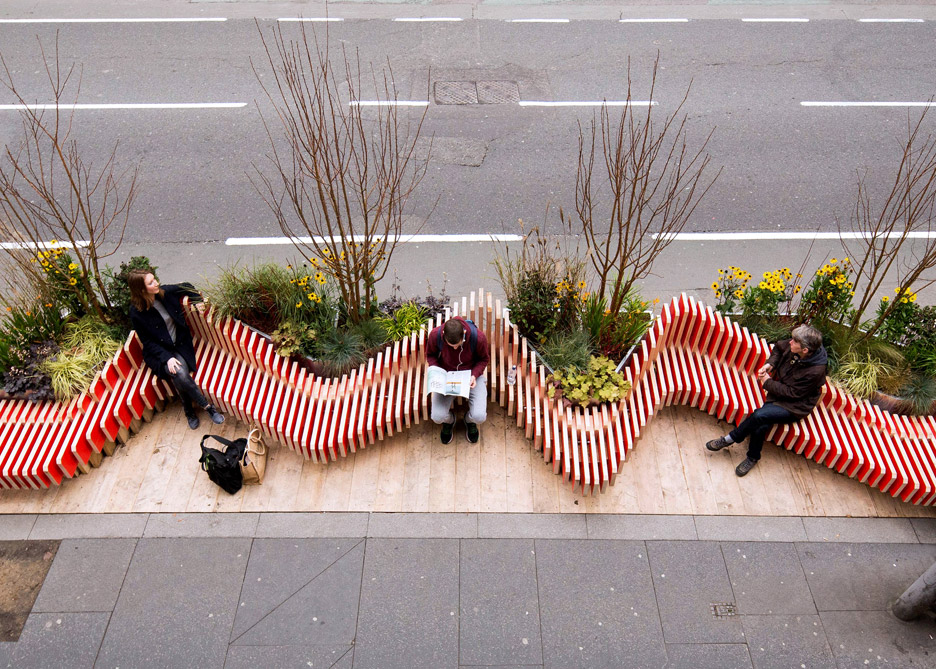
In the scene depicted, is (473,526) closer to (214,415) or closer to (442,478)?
(442,478)

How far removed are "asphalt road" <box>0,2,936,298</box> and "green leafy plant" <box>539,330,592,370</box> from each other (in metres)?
2.79

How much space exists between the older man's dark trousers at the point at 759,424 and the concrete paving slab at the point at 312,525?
3.22 metres

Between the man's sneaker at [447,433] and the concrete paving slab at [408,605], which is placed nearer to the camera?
the concrete paving slab at [408,605]

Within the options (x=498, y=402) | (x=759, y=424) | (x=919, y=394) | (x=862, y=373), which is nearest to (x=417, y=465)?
(x=498, y=402)

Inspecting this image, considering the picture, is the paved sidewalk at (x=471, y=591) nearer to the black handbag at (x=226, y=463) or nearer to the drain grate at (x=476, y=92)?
the black handbag at (x=226, y=463)

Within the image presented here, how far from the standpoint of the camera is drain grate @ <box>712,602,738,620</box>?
502 centimetres

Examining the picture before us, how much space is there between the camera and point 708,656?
4809 mm

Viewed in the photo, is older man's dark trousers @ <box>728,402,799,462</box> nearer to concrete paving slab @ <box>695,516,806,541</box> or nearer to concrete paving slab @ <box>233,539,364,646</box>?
concrete paving slab @ <box>695,516,806,541</box>

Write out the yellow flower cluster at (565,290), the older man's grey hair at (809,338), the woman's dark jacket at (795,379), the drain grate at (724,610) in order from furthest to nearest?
the yellow flower cluster at (565,290), the woman's dark jacket at (795,379), the older man's grey hair at (809,338), the drain grate at (724,610)

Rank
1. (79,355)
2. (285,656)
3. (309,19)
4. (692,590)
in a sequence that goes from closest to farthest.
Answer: (285,656) < (692,590) < (79,355) < (309,19)

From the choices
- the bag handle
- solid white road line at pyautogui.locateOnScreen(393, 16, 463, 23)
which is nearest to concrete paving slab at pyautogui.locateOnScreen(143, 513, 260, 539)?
the bag handle

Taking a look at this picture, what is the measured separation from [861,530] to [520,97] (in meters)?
7.87

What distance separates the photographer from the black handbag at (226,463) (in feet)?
18.0

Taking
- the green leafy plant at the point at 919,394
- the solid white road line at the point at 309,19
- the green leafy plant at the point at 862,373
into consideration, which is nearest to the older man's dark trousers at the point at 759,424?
the green leafy plant at the point at 862,373
